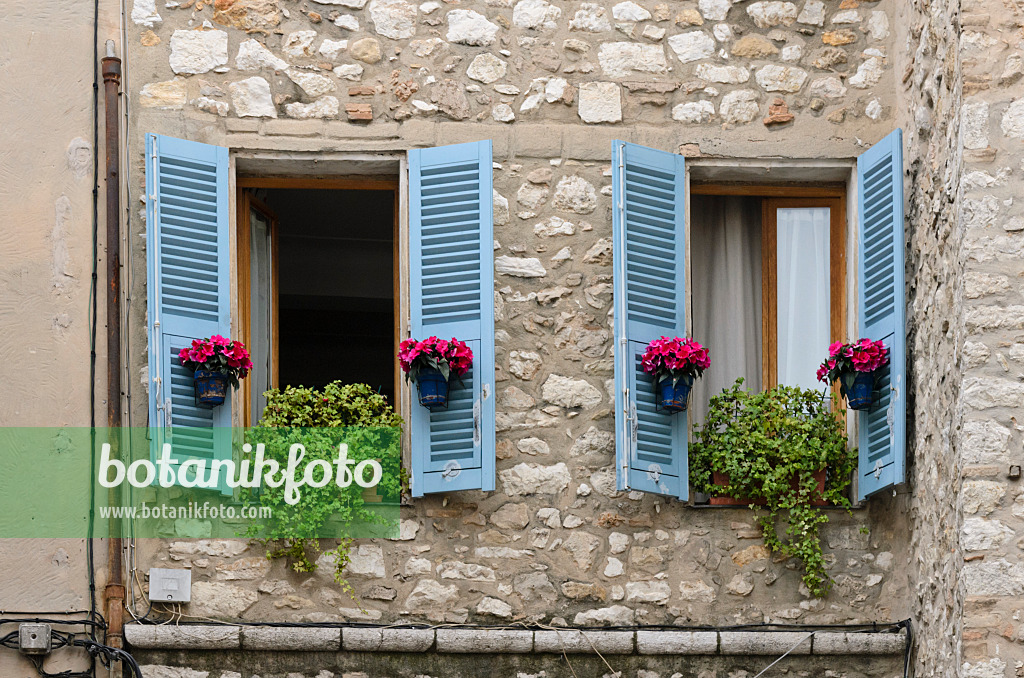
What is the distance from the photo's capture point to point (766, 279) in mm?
8680

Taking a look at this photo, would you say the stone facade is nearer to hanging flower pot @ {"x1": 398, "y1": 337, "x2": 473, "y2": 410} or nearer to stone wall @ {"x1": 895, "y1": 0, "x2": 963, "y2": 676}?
stone wall @ {"x1": 895, "y1": 0, "x2": 963, "y2": 676}

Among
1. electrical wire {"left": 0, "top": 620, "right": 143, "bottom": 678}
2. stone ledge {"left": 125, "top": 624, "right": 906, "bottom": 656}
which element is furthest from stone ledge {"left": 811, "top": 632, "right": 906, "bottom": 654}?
electrical wire {"left": 0, "top": 620, "right": 143, "bottom": 678}

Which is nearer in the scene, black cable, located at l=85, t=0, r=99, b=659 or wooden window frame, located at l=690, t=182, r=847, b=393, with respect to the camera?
black cable, located at l=85, t=0, r=99, b=659

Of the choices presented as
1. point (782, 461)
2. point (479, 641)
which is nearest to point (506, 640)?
point (479, 641)

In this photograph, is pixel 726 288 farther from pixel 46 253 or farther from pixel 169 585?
pixel 46 253

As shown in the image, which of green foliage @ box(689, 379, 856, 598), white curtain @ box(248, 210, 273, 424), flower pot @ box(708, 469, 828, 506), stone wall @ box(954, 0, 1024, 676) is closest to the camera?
stone wall @ box(954, 0, 1024, 676)

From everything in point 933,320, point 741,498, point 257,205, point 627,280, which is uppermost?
point 257,205

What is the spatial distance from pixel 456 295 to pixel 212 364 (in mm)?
1220

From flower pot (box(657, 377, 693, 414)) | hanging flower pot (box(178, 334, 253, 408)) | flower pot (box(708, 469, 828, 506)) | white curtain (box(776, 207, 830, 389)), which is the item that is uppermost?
white curtain (box(776, 207, 830, 389))

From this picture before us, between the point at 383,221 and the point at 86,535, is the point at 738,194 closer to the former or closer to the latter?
the point at 383,221

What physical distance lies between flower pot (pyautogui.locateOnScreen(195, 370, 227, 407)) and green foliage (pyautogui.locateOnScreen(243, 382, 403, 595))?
28 cm

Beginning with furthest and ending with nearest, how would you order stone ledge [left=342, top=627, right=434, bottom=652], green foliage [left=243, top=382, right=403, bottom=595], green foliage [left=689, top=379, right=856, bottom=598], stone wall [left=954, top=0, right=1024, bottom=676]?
green foliage [left=689, top=379, right=856, bottom=598] → green foliage [left=243, top=382, right=403, bottom=595] → stone ledge [left=342, top=627, right=434, bottom=652] → stone wall [left=954, top=0, right=1024, bottom=676]

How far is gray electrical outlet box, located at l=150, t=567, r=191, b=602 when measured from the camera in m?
7.73

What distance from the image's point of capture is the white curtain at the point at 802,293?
28.0 ft
